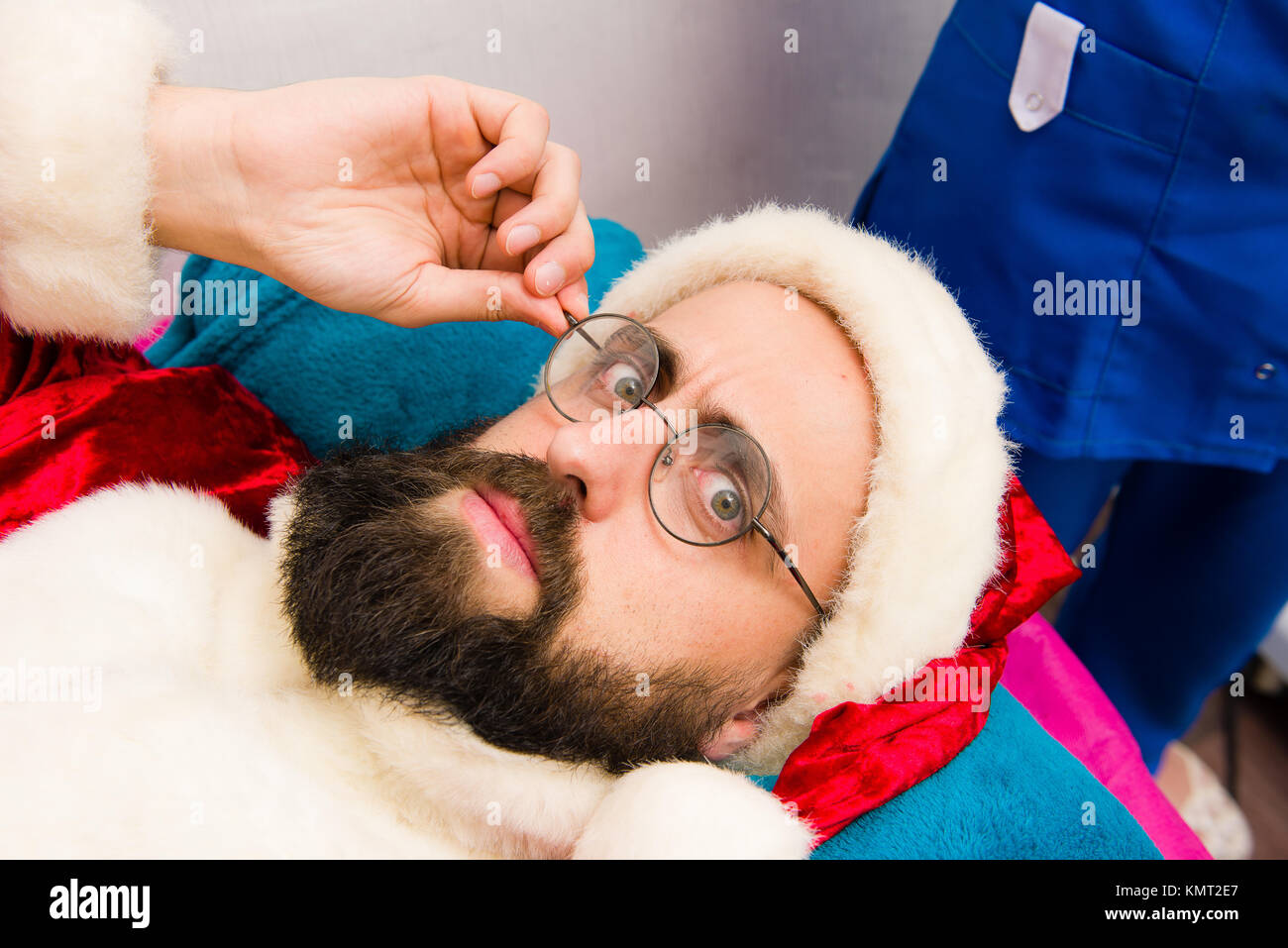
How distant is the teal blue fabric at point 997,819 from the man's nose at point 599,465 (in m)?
0.41

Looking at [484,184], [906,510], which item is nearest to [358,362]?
[484,184]

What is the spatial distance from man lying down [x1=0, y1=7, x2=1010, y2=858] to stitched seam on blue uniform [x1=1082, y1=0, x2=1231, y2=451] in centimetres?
33

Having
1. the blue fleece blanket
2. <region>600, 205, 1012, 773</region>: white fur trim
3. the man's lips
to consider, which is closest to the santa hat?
<region>600, 205, 1012, 773</region>: white fur trim

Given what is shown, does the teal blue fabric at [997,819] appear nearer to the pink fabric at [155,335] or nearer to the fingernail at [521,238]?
the fingernail at [521,238]

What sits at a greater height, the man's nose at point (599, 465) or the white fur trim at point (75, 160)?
the white fur trim at point (75, 160)

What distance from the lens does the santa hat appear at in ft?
3.42

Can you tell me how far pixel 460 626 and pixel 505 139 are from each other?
0.64m

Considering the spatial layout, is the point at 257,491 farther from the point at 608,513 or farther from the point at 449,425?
the point at 608,513

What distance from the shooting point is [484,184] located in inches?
43.9

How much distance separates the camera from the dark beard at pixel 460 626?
37.6 inches

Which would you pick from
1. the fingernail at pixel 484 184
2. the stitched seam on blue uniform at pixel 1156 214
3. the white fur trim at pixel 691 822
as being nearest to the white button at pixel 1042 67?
the stitched seam on blue uniform at pixel 1156 214

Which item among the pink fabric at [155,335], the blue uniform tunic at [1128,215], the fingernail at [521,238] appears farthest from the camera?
the pink fabric at [155,335]

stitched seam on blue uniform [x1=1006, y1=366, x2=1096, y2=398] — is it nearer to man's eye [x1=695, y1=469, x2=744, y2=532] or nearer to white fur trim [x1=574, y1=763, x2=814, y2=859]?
man's eye [x1=695, y1=469, x2=744, y2=532]
